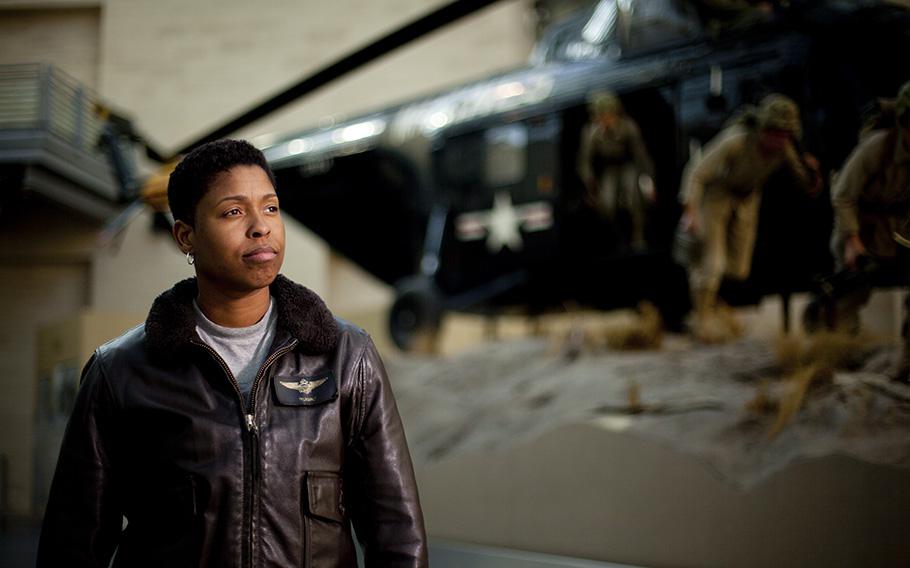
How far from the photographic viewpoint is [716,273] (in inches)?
144

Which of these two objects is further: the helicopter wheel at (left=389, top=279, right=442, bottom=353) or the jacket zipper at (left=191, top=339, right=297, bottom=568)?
the helicopter wheel at (left=389, top=279, right=442, bottom=353)

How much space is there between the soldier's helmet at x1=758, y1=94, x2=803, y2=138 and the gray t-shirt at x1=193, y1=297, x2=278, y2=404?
A: 2.67 meters

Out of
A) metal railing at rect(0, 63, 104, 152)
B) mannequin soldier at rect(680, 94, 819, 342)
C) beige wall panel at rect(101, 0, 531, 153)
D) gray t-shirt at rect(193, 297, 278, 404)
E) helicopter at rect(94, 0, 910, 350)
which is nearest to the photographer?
gray t-shirt at rect(193, 297, 278, 404)

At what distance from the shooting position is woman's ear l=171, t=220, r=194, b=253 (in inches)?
52.1

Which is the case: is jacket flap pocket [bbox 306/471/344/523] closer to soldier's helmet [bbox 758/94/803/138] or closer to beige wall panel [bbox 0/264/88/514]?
soldier's helmet [bbox 758/94/803/138]

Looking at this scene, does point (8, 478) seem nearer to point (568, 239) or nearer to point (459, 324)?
point (459, 324)

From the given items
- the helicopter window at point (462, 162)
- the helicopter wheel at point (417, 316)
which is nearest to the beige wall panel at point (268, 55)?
the helicopter window at point (462, 162)

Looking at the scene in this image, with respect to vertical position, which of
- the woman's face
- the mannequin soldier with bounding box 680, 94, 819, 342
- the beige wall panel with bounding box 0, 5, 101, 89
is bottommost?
the woman's face

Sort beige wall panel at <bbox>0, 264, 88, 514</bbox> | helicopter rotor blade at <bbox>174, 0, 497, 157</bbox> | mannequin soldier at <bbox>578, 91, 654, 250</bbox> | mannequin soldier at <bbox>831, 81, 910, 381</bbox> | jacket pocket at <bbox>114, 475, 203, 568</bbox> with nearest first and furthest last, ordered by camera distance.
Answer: jacket pocket at <bbox>114, 475, 203, 568</bbox> < helicopter rotor blade at <bbox>174, 0, 497, 157</bbox> < mannequin soldier at <bbox>831, 81, 910, 381</bbox> < mannequin soldier at <bbox>578, 91, 654, 250</bbox> < beige wall panel at <bbox>0, 264, 88, 514</bbox>

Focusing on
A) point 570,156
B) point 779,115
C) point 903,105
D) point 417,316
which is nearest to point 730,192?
point 779,115

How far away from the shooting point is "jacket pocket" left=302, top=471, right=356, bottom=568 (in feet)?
4.09

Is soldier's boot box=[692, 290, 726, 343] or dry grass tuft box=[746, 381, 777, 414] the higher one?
soldier's boot box=[692, 290, 726, 343]

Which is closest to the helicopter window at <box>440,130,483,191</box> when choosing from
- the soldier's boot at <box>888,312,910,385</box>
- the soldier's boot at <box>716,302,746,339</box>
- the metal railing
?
the soldier's boot at <box>716,302,746,339</box>

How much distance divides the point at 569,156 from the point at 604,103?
0.33 metres
